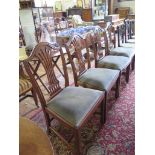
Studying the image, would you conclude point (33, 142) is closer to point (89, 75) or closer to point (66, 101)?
point (66, 101)

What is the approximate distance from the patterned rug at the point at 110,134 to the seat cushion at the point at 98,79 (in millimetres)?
380

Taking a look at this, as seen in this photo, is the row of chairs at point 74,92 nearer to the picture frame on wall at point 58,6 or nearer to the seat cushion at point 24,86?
the seat cushion at point 24,86

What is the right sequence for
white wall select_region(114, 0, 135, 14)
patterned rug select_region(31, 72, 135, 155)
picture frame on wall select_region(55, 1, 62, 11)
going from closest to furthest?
patterned rug select_region(31, 72, 135, 155) < white wall select_region(114, 0, 135, 14) < picture frame on wall select_region(55, 1, 62, 11)

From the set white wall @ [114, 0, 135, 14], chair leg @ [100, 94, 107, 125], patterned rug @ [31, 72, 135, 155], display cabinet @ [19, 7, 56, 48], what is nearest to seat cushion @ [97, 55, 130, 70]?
patterned rug @ [31, 72, 135, 155]

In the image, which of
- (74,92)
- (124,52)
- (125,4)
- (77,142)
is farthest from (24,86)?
(125,4)

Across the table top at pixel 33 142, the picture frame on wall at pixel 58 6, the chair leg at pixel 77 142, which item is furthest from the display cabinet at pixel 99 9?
the table top at pixel 33 142

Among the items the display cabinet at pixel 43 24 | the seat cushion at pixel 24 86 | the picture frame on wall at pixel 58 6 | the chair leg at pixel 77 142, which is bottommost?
the chair leg at pixel 77 142

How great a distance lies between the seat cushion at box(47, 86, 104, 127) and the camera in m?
1.33

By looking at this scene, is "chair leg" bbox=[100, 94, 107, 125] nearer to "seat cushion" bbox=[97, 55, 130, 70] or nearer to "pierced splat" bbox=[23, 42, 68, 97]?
"pierced splat" bbox=[23, 42, 68, 97]

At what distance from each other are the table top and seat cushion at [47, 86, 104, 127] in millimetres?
589

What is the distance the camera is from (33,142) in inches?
25.6

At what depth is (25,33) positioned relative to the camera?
14.0 ft

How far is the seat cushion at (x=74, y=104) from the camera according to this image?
1.33 m

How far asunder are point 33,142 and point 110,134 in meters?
1.22
